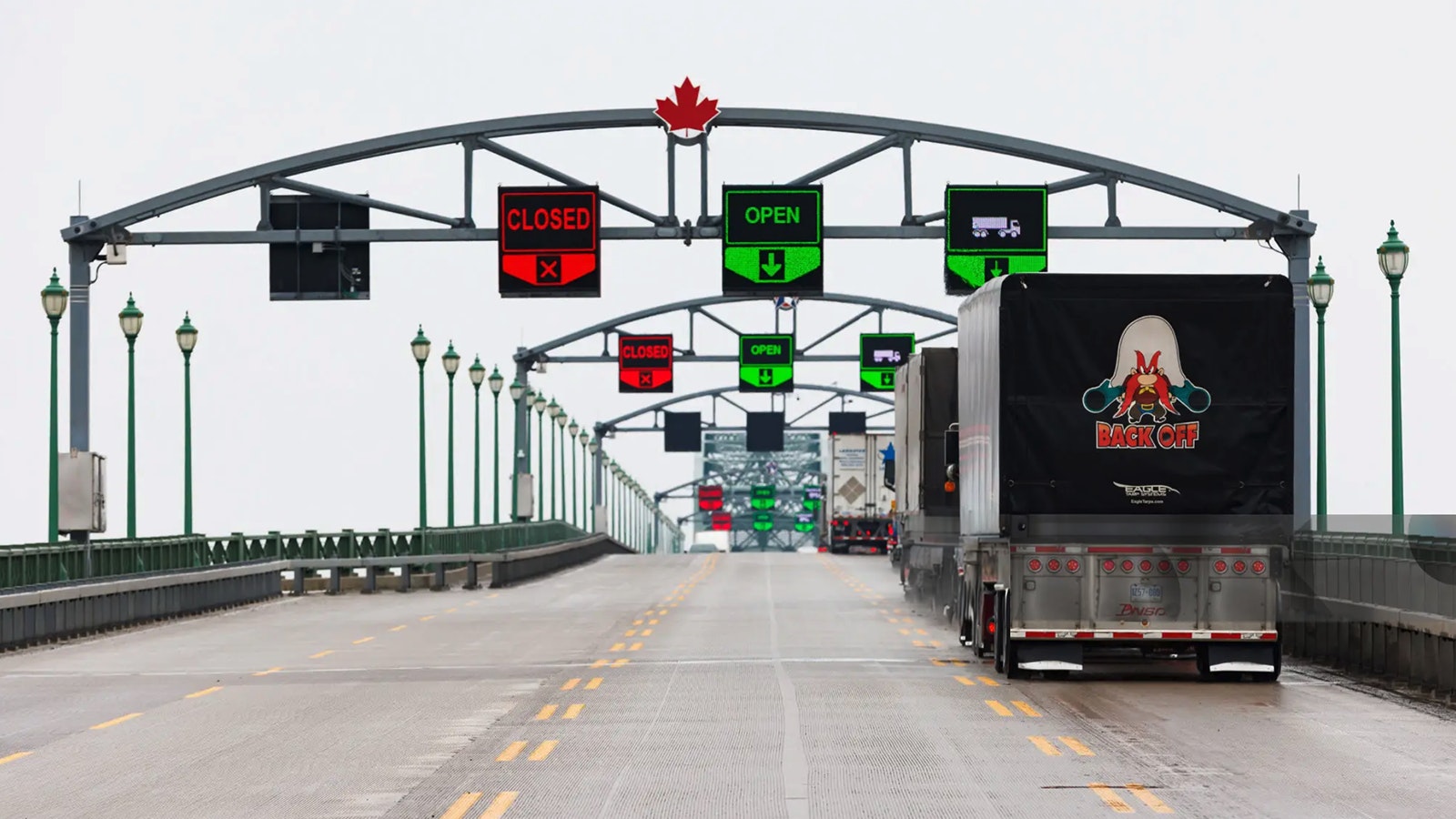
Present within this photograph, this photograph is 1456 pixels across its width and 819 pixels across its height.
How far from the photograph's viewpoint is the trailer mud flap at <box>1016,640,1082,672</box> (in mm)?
20297

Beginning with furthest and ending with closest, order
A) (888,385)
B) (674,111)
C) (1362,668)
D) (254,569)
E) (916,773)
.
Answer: (888,385) < (254,569) < (674,111) < (1362,668) < (916,773)

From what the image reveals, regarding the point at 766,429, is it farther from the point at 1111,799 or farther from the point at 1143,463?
the point at 1111,799

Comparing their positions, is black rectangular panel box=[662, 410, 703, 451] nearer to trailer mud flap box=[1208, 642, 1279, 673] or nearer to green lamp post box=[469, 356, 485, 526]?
green lamp post box=[469, 356, 485, 526]

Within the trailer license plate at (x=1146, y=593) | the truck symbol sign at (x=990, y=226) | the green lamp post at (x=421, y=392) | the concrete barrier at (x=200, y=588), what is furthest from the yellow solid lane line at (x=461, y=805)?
the green lamp post at (x=421, y=392)

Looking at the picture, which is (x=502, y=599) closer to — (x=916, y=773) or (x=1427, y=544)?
(x=1427, y=544)

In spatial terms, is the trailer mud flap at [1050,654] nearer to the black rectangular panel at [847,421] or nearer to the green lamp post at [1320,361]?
the green lamp post at [1320,361]

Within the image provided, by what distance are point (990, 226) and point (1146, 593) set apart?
16.9 meters

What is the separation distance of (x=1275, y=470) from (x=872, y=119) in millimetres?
16704

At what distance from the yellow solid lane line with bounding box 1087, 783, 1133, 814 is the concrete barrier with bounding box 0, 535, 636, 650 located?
18.0 meters

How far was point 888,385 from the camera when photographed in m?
66.0

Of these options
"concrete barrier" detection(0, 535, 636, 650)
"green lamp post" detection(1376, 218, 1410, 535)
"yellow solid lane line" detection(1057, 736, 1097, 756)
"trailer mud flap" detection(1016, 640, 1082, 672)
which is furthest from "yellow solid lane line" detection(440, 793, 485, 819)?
"green lamp post" detection(1376, 218, 1410, 535)

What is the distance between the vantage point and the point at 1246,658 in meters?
20.2

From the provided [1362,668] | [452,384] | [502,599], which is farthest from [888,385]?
[1362,668]

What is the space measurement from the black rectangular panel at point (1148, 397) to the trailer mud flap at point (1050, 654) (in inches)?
52.9
